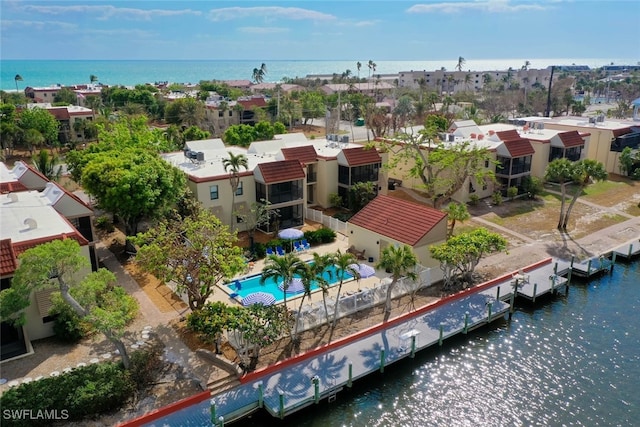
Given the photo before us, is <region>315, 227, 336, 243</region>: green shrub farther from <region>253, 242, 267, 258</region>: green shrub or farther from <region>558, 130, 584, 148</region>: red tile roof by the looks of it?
<region>558, 130, 584, 148</region>: red tile roof

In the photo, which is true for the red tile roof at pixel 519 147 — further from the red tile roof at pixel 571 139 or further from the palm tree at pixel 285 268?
the palm tree at pixel 285 268

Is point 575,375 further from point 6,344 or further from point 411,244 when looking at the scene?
point 6,344

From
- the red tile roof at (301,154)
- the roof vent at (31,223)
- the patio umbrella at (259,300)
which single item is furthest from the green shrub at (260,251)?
the roof vent at (31,223)

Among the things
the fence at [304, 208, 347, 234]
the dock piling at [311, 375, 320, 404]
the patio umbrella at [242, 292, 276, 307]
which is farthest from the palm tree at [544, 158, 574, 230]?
the dock piling at [311, 375, 320, 404]

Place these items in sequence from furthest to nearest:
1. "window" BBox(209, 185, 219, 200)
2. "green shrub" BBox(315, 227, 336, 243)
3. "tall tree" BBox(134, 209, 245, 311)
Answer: "window" BBox(209, 185, 219, 200)
"green shrub" BBox(315, 227, 336, 243)
"tall tree" BBox(134, 209, 245, 311)

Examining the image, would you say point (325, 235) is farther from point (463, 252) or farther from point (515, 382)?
point (515, 382)

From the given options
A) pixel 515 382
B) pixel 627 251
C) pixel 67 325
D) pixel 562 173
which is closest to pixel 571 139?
pixel 562 173
